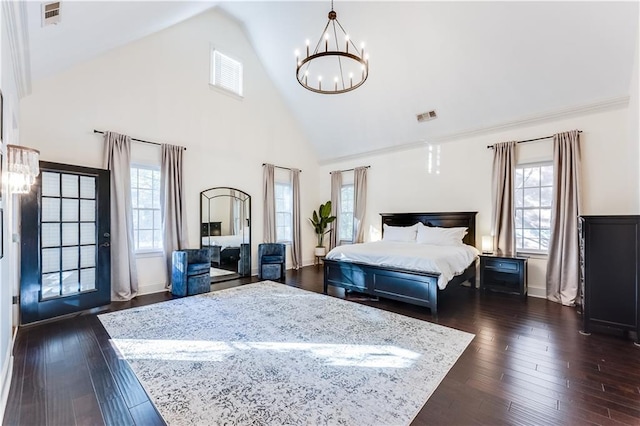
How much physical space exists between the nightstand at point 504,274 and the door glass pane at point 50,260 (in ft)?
21.0

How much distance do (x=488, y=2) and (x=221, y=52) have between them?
192 inches

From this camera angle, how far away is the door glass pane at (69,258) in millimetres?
3798

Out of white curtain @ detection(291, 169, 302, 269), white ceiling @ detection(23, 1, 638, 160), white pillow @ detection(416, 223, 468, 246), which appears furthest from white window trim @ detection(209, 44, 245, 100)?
white pillow @ detection(416, 223, 468, 246)

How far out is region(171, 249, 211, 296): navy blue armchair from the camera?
4711 mm

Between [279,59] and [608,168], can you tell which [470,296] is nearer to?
[608,168]

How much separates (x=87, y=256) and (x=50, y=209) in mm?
775

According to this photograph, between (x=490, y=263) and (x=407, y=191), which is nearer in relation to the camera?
(x=490, y=263)

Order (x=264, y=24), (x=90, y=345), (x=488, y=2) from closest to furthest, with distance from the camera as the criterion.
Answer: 1. (x=90, y=345)
2. (x=488, y=2)
3. (x=264, y=24)

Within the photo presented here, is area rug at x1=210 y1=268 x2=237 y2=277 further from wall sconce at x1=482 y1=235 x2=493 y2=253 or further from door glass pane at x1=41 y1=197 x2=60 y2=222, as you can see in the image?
wall sconce at x1=482 y1=235 x2=493 y2=253

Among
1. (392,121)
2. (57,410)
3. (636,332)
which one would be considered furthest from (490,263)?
(57,410)

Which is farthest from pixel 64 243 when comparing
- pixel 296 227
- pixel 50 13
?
pixel 296 227

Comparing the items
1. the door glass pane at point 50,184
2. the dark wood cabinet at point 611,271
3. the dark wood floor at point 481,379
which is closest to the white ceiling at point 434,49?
the door glass pane at point 50,184

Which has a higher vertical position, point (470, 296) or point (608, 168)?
point (608, 168)

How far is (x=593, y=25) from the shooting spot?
3.50 meters
